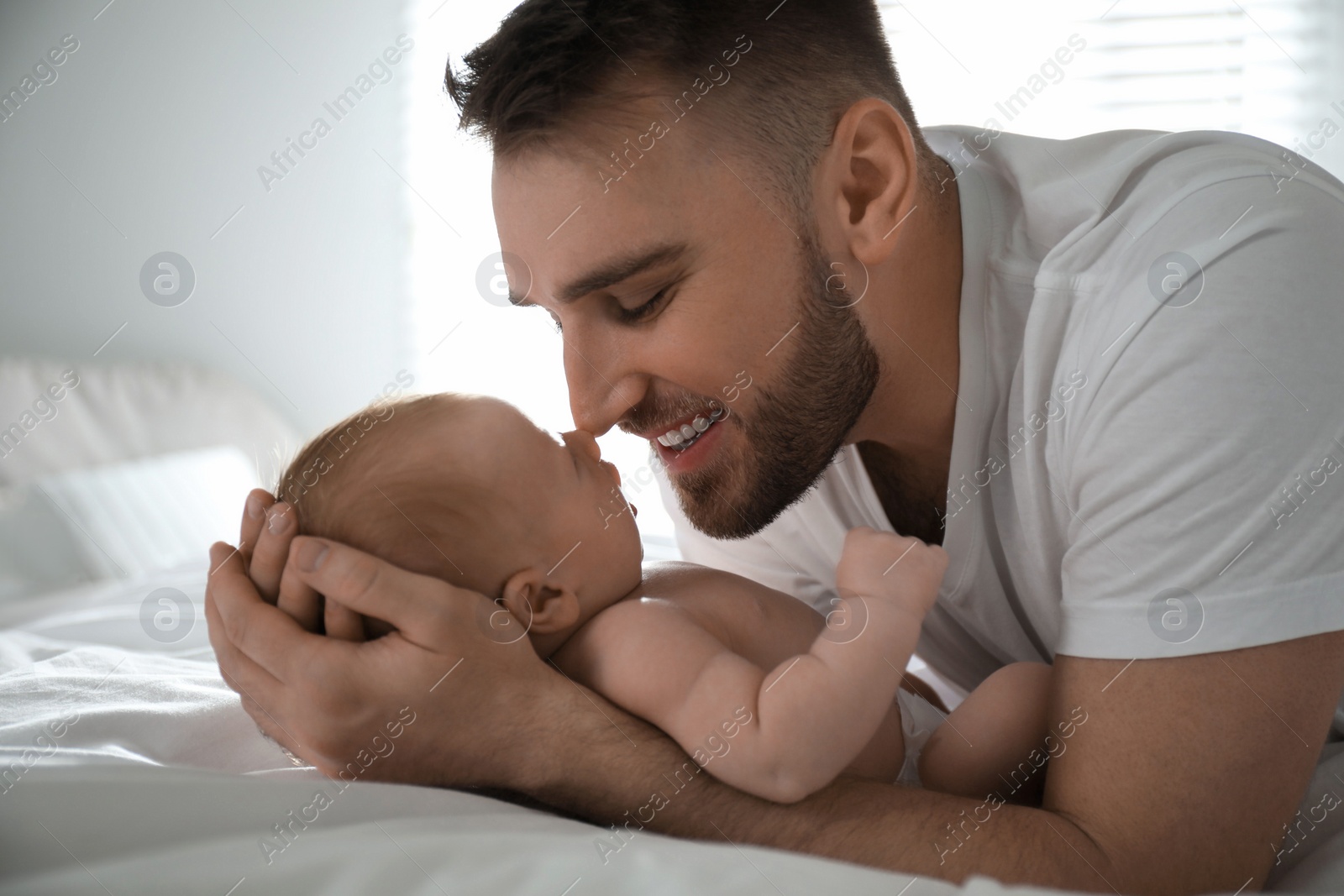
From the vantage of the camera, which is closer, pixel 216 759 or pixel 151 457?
pixel 216 759

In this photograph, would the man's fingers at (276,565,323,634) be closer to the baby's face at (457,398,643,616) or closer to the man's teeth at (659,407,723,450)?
the baby's face at (457,398,643,616)

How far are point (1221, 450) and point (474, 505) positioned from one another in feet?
2.35

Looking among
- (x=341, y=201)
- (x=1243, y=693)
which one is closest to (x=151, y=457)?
(x=341, y=201)

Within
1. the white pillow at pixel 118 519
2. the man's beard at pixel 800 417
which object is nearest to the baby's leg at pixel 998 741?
the man's beard at pixel 800 417

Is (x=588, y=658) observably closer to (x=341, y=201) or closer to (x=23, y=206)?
(x=23, y=206)

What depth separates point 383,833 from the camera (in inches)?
27.3

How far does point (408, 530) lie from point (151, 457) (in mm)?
2034

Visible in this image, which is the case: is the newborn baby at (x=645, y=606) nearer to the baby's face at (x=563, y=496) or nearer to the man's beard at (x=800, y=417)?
the baby's face at (x=563, y=496)

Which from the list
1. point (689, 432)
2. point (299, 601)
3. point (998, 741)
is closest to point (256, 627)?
point (299, 601)

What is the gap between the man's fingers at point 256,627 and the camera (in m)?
0.86

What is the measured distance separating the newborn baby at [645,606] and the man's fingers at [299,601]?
0.03 meters

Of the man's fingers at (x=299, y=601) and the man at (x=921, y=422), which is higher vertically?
the man's fingers at (x=299, y=601)

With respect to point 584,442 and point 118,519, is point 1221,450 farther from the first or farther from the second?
point 118,519

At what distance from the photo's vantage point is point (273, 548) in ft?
3.00
